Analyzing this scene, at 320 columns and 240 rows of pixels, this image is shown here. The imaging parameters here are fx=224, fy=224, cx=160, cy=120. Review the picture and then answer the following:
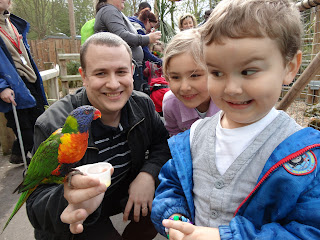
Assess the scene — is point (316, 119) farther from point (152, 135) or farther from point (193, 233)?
point (193, 233)

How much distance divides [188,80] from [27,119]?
2187 mm

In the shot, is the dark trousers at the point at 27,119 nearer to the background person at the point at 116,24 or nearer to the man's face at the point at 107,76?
the background person at the point at 116,24

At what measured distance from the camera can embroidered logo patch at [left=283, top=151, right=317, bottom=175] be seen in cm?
68

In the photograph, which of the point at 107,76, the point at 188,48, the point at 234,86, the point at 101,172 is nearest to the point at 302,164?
the point at 234,86

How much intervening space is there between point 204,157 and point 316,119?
3234mm

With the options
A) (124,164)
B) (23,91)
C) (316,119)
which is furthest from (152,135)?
(316,119)

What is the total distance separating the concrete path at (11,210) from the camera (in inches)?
75.4

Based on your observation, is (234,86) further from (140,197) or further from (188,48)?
(140,197)

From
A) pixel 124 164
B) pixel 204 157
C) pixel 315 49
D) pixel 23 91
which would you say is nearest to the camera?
pixel 204 157

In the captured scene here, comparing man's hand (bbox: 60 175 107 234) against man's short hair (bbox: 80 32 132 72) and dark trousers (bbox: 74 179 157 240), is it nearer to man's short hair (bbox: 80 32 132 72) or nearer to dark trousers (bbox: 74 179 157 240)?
dark trousers (bbox: 74 179 157 240)

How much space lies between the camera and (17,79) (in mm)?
2381

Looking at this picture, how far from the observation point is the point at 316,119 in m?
3.33

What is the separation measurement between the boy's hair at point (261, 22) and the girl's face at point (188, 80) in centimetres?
67

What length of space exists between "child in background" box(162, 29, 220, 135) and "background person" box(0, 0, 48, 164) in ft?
5.78
